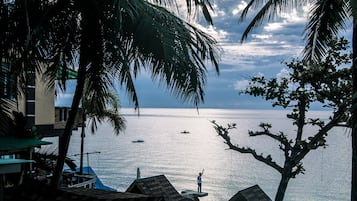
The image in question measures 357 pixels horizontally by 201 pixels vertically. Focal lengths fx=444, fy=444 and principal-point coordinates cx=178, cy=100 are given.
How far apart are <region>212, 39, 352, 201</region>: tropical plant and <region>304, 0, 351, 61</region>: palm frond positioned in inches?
A: 58.8

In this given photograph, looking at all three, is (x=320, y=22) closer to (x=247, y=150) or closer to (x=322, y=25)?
(x=322, y=25)

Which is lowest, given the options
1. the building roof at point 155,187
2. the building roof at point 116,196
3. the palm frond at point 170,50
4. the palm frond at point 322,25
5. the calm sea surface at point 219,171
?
the calm sea surface at point 219,171

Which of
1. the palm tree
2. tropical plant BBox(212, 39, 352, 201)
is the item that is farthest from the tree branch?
the palm tree

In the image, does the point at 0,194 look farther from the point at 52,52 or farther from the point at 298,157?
the point at 298,157

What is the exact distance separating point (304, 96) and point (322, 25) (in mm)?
3211

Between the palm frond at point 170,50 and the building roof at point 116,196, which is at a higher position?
the palm frond at point 170,50

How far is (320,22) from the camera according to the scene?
29.3ft

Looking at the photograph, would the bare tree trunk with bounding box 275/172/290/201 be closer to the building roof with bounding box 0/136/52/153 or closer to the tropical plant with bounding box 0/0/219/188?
the tropical plant with bounding box 0/0/219/188

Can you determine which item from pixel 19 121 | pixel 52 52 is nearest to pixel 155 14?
pixel 52 52

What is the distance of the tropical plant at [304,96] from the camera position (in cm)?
1119

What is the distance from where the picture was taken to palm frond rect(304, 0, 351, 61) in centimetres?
834

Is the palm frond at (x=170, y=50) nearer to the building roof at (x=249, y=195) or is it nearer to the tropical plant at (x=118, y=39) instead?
the tropical plant at (x=118, y=39)

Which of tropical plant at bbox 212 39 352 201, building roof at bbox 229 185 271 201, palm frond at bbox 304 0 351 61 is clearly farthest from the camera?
building roof at bbox 229 185 271 201

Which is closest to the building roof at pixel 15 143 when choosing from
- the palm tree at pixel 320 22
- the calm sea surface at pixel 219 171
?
the palm tree at pixel 320 22
